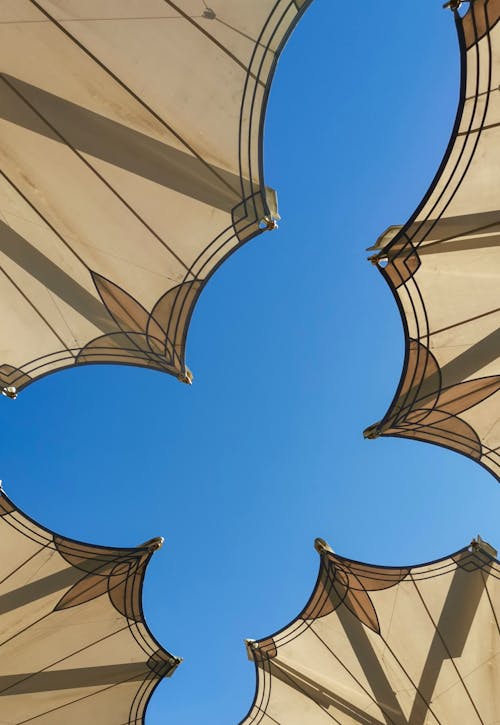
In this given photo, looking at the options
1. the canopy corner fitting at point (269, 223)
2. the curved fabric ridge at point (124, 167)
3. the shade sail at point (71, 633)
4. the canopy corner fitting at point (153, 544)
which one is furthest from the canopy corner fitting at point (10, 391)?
the canopy corner fitting at point (269, 223)

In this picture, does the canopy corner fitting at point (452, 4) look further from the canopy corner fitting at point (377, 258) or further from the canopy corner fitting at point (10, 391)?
the canopy corner fitting at point (10, 391)

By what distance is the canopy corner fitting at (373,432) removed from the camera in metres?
9.55

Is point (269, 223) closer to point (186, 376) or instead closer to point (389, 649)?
point (186, 376)

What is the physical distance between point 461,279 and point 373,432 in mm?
3100

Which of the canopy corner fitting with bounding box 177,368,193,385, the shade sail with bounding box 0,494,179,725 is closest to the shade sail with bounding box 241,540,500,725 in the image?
the shade sail with bounding box 0,494,179,725

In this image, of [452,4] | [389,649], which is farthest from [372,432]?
[452,4]

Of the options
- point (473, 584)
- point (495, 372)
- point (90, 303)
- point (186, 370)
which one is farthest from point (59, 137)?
point (473, 584)

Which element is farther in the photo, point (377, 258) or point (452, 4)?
point (377, 258)

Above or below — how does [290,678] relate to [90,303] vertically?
below

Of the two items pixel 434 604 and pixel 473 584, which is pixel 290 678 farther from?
pixel 473 584

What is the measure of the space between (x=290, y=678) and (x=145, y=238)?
10.4m

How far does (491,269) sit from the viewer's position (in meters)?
8.82

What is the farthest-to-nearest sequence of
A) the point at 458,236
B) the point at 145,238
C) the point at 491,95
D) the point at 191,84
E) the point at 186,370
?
the point at 186,370 < the point at 145,238 < the point at 458,236 < the point at 191,84 < the point at 491,95

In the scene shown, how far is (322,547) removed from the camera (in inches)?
435
